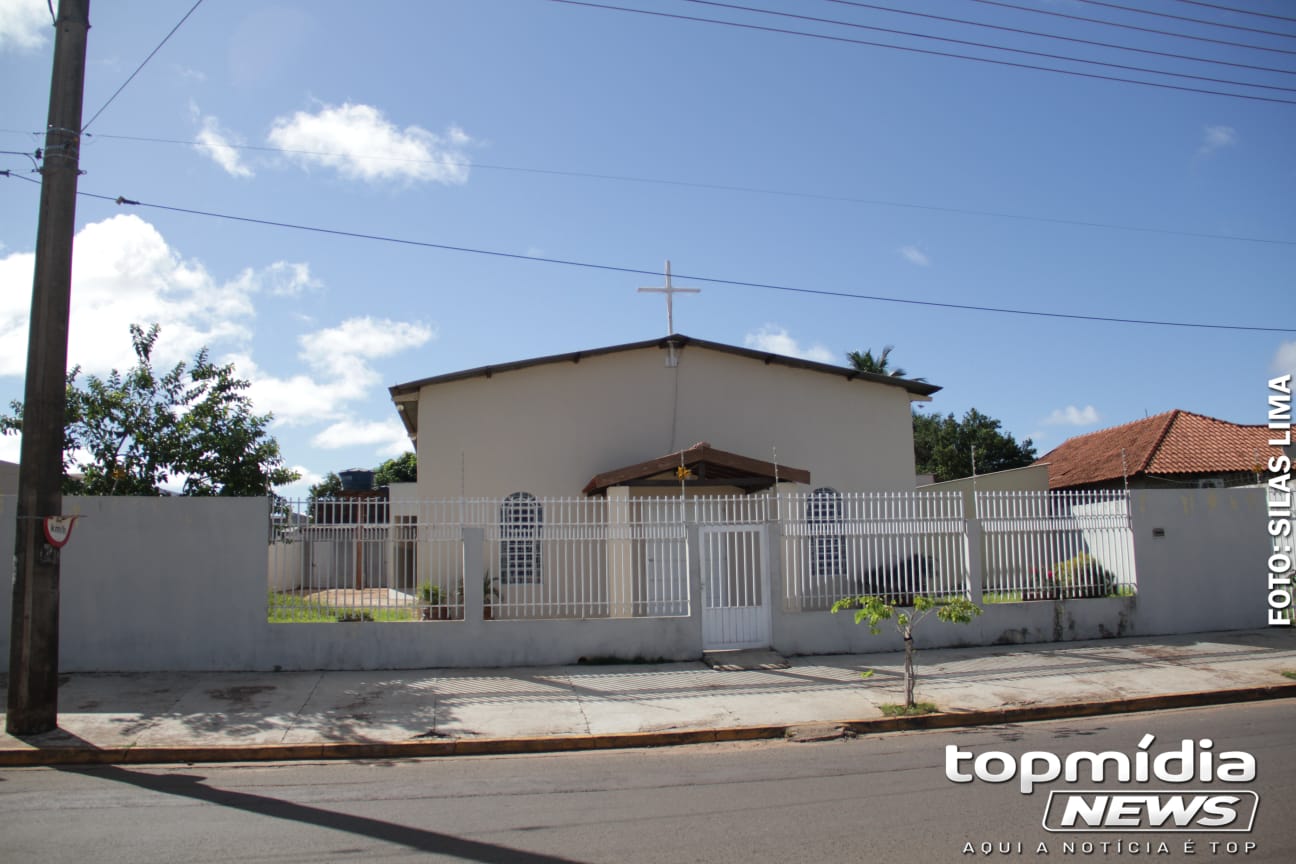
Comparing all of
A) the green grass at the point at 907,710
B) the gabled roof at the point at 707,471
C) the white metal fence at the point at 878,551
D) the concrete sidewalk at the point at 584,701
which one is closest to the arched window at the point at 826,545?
the white metal fence at the point at 878,551

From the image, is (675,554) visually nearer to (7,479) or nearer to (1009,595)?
(1009,595)

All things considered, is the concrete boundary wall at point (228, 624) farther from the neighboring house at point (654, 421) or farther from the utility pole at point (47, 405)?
the neighboring house at point (654, 421)

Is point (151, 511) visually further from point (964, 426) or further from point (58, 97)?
point (964, 426)

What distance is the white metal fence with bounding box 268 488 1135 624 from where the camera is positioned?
11.6 m

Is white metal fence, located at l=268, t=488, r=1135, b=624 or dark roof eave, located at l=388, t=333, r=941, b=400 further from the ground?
dark roof eave, located at l=388, t=333, r=941, b=400

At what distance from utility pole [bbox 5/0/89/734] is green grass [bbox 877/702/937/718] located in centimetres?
815

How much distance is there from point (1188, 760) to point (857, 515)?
251 inches

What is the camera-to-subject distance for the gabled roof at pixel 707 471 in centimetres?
1522

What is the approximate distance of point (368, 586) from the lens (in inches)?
457

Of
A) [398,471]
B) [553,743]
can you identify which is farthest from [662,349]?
[398,471]

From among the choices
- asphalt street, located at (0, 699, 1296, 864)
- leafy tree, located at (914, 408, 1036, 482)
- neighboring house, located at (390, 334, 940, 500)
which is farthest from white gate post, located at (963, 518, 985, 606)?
leafy tree, located at (914, 408, 1036, 482)

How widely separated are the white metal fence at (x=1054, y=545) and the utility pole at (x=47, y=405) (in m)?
11.8

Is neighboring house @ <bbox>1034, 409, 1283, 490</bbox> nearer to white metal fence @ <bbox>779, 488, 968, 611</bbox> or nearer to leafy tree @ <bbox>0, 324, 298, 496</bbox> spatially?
white metal fence @ <bbox>779, 488, 968, 611</bbox>

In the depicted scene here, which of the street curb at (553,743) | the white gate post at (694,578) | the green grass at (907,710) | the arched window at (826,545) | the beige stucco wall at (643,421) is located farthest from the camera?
the beige stucco wall at (643,421)
